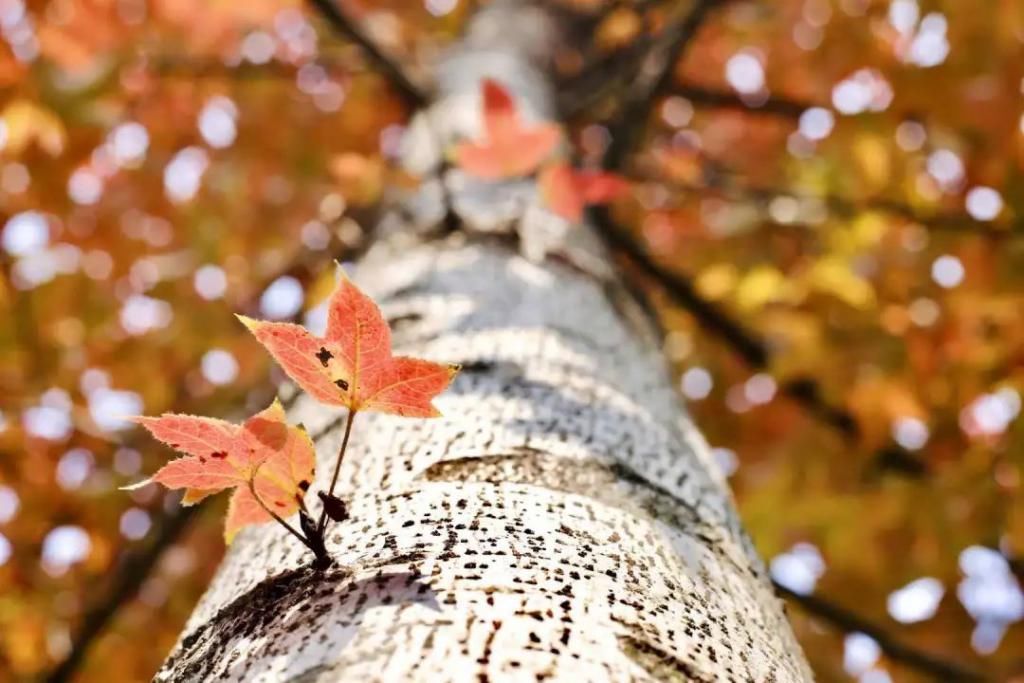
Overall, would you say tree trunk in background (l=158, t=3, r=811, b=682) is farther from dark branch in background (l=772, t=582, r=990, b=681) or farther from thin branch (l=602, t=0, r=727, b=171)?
thin branch (l=602, t=0, r=727, b=171)

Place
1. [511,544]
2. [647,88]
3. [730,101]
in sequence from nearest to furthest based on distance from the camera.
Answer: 1. [511,544]
2. [647,88]
3. [730,101]

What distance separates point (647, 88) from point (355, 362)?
1594 millimetres

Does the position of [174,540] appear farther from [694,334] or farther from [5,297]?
[694,334]

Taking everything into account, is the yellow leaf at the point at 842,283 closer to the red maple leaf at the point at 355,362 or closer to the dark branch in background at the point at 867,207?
the dark branch in background at the point at 867,207

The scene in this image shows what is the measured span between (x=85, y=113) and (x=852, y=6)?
2602 mm

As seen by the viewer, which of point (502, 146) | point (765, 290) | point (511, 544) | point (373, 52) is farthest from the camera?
point (765, 290)

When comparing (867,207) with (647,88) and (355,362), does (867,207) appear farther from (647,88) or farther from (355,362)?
(355,362)

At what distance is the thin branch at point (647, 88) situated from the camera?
1.90 metres

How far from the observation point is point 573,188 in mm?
1667

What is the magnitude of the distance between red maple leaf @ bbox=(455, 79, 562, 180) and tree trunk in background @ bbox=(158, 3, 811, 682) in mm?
548

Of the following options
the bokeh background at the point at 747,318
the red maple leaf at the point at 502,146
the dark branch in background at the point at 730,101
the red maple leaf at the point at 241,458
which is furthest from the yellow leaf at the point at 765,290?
the red maple leaf at the point at 241,458

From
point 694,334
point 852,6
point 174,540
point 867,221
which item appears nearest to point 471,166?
point 174,540

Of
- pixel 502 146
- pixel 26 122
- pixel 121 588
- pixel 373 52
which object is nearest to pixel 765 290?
pixel 502 146

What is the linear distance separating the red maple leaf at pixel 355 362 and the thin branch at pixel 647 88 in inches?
60.1
